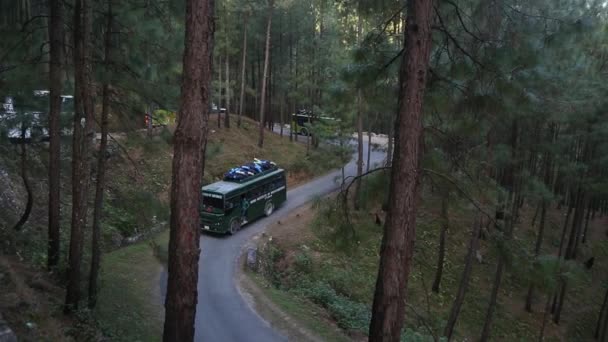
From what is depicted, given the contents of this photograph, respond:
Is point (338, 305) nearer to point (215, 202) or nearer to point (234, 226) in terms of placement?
point (234, 226)

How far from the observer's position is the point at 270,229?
66.9 feet

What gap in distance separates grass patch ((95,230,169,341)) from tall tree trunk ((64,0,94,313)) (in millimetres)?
1243

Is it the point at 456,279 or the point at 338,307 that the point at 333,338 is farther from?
the point at 456,279

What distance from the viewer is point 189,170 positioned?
5.36 metres

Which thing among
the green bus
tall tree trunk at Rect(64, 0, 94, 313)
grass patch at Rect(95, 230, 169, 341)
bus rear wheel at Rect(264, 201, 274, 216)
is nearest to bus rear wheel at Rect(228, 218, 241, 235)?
the green bus

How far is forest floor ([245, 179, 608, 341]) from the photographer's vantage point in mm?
14195

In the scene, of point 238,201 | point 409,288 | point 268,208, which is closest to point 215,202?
point 238,201

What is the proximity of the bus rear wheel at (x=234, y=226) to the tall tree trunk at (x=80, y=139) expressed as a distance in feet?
32.3

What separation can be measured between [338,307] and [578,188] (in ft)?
42.0

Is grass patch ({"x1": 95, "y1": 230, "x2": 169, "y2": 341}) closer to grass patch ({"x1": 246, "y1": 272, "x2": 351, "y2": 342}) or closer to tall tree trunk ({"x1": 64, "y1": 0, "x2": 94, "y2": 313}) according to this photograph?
tall tree trunk ({"x1": 64, "y1": 0, "x2": 94, "y2": 313})

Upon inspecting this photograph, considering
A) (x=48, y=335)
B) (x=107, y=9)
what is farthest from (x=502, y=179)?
(x=48, y=335)

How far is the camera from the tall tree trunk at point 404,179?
567 cm

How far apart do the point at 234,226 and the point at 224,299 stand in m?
6.00

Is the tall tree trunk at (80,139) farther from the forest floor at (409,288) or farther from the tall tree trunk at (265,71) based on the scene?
the tall tree trunk at (265,71)
